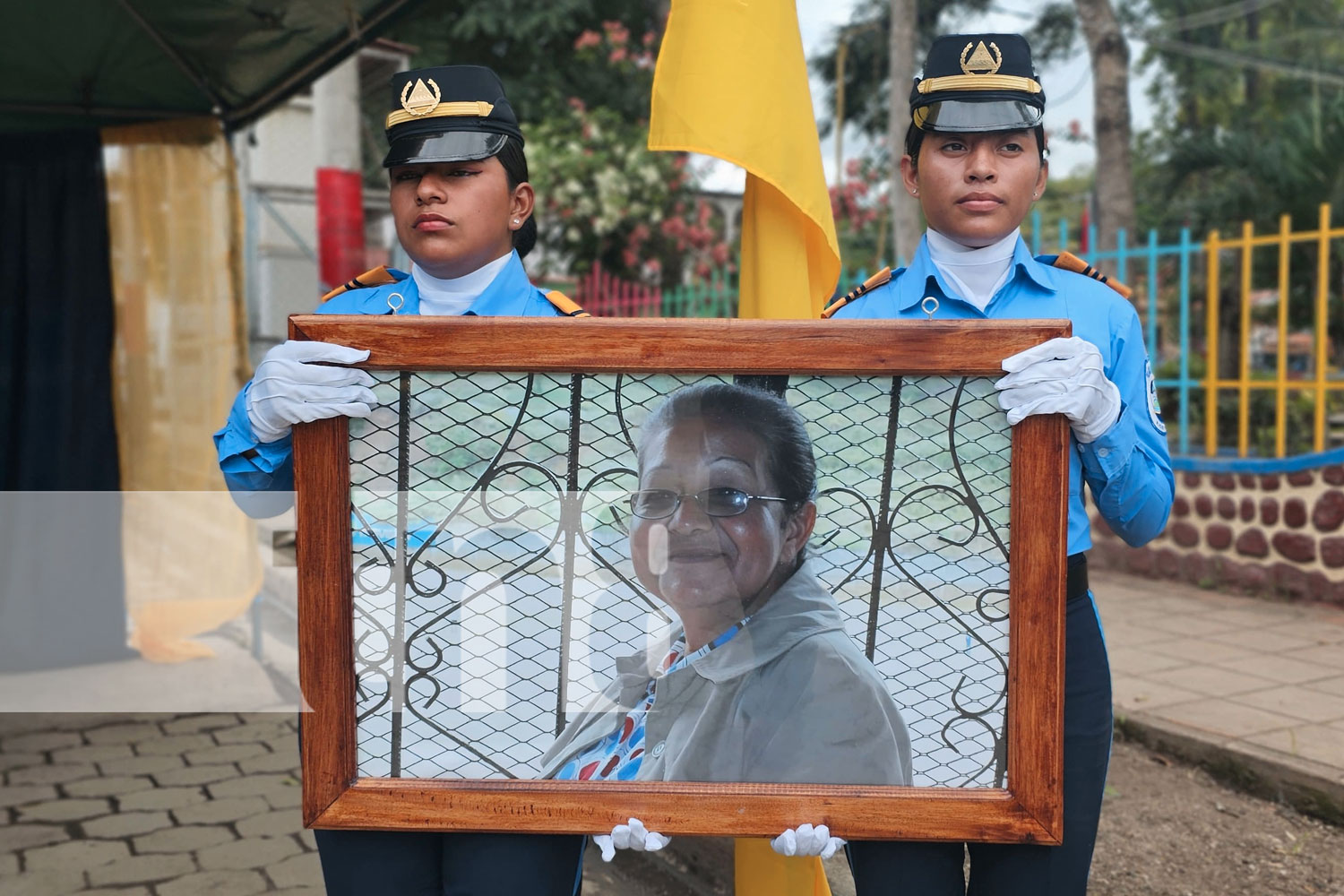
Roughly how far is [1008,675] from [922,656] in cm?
12

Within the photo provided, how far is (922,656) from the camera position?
5.16ft

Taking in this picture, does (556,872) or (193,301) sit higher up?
(193,301)

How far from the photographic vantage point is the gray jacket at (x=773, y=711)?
1.55 meters

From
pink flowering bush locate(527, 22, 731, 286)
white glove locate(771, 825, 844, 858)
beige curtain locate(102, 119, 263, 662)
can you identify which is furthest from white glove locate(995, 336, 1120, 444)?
pink flowering bush locate(527, 22, 731, 286)

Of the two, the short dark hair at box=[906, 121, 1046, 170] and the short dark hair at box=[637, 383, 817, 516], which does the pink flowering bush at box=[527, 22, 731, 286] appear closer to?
the short dark hair at box=[906, 121, 1046, 170]

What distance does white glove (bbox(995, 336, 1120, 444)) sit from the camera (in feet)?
4.84

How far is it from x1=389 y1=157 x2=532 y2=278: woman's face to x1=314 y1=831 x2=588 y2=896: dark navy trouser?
894 mm

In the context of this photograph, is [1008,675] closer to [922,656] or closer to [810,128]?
[922,656]

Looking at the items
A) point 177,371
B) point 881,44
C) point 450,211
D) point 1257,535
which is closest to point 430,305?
point 450,211

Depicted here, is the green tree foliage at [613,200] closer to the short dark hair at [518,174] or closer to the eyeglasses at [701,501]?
the short dark hair at [518,174]

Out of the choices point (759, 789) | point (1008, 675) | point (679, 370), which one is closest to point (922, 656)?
point (1008, 675)

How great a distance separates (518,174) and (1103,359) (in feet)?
3.25

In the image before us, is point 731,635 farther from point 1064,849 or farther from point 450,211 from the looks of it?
point 450,211

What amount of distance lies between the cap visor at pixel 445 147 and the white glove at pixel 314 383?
404mm
